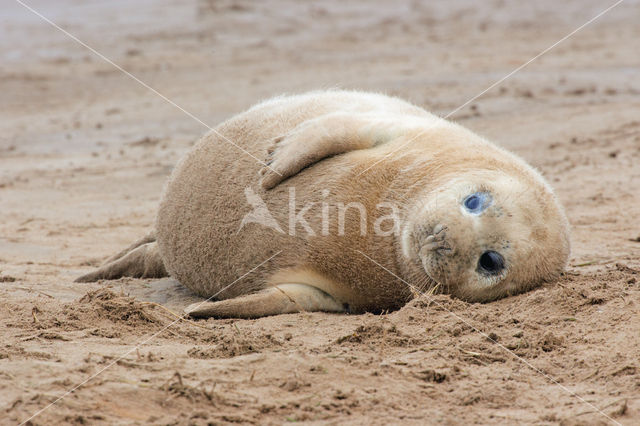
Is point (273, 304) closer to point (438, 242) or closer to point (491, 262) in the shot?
point (438, 242)

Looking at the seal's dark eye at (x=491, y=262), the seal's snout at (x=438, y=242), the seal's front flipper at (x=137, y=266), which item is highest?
the seal's snout at (x=438, y=242)

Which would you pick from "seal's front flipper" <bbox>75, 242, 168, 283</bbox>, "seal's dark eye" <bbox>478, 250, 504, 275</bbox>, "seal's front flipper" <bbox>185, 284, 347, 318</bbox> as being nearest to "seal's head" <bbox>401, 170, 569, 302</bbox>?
"seal's dark eye" <bbox>478, 250, 504, 275</bbox>

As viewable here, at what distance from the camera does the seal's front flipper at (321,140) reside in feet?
14.9

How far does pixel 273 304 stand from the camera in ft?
14.2

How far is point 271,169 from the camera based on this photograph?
15.0 feet

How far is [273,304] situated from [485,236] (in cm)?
114

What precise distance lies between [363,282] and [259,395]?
52.0 inches

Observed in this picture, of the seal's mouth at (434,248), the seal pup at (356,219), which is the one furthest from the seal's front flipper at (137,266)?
the seal's mouth at (434,248)

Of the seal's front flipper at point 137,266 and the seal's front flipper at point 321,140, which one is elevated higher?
the seal's front flipper at point 321,140

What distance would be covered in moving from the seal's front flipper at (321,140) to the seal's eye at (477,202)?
0.81 m

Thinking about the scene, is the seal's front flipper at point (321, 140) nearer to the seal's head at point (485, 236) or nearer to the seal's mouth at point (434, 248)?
the seal's head at point (485, 236)

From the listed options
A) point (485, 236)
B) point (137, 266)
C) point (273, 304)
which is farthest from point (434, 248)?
point (137, 266)

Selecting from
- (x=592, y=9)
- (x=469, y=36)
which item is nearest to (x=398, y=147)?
(x=469, y=36)

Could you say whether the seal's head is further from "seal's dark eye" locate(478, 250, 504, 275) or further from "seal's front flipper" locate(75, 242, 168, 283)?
"seal's front flipper" locate(75, 242, 168, 283)
